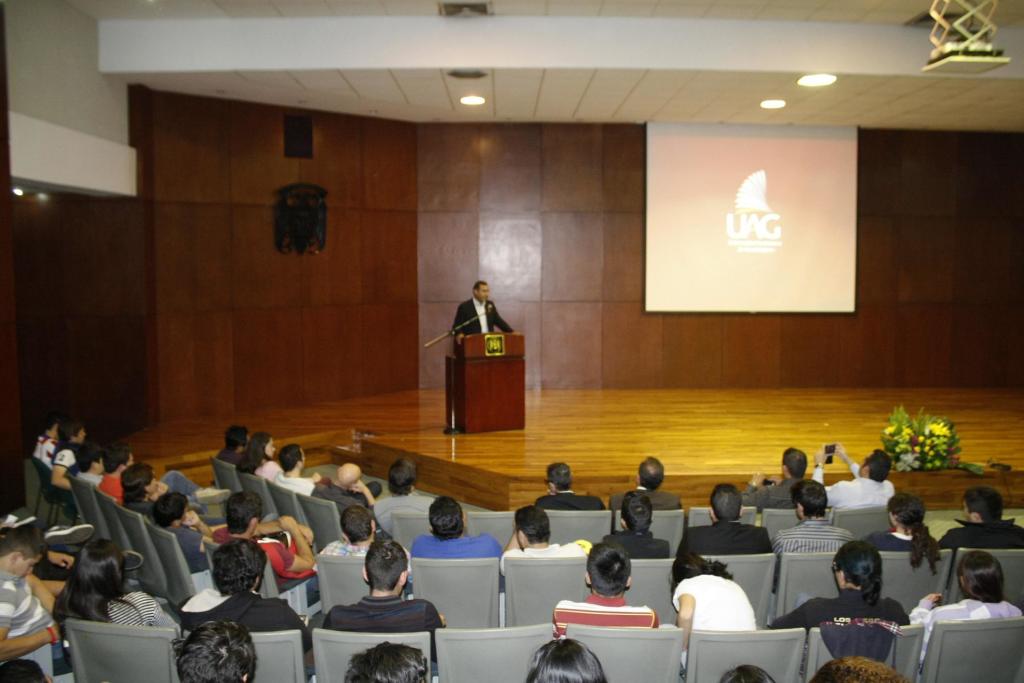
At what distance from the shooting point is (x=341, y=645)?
2916 millimetres

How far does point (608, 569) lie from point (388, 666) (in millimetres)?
1294

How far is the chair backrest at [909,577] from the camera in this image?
3955mm

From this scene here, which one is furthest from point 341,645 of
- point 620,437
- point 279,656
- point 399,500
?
point 620,437

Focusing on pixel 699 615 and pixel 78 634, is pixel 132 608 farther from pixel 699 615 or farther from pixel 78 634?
pixel 699 615

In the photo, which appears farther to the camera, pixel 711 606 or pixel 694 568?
pixel 694 568

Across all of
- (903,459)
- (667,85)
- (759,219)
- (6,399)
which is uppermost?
(667,85)

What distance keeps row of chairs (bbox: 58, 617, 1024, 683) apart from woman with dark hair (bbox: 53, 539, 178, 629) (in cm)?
24

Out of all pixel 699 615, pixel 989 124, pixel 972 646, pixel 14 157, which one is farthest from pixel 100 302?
pixel 989 124

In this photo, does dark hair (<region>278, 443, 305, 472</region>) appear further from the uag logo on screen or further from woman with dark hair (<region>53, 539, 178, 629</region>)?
the uag logo on screen

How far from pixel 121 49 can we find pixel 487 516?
622 cm

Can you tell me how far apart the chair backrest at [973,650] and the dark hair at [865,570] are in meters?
0.24

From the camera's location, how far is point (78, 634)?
2994 mm

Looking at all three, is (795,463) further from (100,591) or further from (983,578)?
(100,591)

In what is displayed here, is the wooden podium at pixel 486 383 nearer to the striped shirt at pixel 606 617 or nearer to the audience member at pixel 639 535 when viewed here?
the audience member at pixel 639 535
